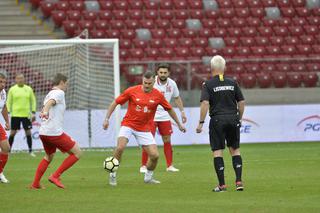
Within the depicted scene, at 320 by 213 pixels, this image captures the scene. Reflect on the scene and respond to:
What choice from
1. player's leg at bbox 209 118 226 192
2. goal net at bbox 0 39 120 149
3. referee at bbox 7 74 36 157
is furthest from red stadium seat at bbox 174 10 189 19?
player's leg at bbox 209 118 226 192

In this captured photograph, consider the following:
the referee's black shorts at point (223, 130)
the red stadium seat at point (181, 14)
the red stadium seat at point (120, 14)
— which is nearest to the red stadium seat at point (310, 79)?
the red stadium seat at point (181, 14)

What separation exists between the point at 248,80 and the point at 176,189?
16.4 metres

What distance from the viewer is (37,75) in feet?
85.5

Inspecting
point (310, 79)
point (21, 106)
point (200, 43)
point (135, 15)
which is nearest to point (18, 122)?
point (21, 106)

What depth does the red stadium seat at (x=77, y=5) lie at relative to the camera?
112ft

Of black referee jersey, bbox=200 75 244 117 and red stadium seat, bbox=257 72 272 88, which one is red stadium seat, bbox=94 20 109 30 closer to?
red stadium seat, bbox=257 72 272 88

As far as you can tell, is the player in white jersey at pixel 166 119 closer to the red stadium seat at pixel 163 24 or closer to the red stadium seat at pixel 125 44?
the red stadium seat at pixel 125 44

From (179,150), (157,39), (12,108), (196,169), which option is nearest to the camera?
(196,169)

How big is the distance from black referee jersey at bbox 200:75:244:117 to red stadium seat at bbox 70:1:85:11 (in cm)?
2183

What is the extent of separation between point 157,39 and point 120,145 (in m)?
19.0

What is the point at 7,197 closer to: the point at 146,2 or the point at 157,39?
the point at 157,39

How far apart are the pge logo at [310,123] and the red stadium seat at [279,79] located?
2.47 meters

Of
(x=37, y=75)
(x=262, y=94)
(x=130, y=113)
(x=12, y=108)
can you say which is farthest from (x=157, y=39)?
(x=130, y=113)

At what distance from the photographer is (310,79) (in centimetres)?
2953
